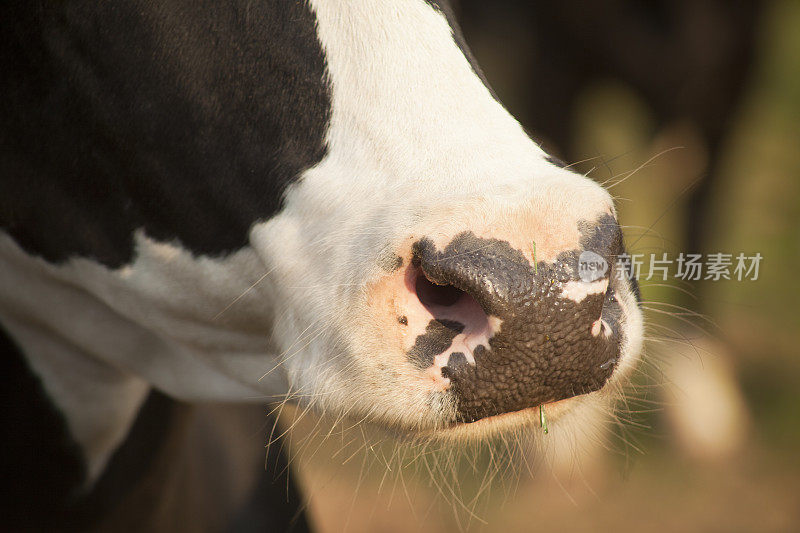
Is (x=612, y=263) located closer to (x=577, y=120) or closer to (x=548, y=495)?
(x=548, y=495)

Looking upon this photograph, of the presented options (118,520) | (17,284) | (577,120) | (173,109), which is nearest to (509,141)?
(173,109)

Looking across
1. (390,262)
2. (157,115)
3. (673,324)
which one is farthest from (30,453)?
(673,324)

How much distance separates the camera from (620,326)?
0.82 m

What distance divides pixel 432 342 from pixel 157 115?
1.23 feet

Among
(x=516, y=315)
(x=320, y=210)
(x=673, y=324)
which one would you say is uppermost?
(x=320, y=210)

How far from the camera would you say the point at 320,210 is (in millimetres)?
856

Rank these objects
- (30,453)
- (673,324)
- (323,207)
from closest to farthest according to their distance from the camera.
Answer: (323,207) → (30,453) → (673,324)

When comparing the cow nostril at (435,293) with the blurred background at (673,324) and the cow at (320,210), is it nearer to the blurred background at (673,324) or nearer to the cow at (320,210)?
the cow at (320,210)

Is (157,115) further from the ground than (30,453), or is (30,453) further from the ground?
(157,115)

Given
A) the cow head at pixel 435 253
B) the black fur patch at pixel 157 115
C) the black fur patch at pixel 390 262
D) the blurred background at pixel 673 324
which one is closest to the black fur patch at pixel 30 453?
the black fur patch at pixel 157 115

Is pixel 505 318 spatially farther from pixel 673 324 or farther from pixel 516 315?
pixel 673 324

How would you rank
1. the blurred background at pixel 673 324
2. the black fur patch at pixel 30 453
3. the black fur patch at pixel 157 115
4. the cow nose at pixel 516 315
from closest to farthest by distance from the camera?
the cow nose at pixel 516 315, the black fur patch at pixel 157 115, the black fur patch at pixel 30 453, the blurred background at pixel 673 324

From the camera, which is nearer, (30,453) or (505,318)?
(505,318)

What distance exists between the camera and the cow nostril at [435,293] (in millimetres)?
790
